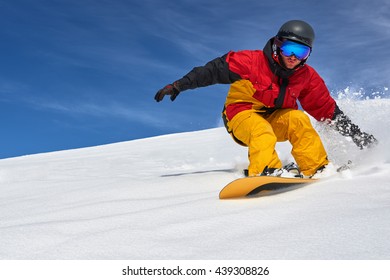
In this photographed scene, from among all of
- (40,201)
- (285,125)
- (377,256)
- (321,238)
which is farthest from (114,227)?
(285,125)

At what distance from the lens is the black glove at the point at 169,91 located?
12.4 feet

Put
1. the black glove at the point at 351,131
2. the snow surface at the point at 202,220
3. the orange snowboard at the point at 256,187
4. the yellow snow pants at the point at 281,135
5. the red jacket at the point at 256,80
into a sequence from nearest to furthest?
the snow surface at the point at 202,220 → the orange snowboard at the point at 256,187 → the yellow snow pants at the point at 281,135 → the red jacket at the point at 256,80 → the black glove at the point at 351,131

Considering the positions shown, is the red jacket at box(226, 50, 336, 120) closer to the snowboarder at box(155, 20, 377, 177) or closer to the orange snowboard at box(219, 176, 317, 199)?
the snowboarder at box(155, 20, 377, 177)

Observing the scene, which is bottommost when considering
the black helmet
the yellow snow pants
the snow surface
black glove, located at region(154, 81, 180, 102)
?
the snow surface

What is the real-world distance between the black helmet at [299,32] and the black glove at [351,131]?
3.30ft

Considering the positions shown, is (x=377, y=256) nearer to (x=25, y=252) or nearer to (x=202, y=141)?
(x=25, y=252)

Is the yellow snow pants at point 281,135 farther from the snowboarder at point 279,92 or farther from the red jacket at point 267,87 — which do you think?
the red jacket at point 267,87

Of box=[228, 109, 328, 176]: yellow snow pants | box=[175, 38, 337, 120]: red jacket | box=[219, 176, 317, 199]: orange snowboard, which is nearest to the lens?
box=[219, 176, 317, 199]: orange snowboard

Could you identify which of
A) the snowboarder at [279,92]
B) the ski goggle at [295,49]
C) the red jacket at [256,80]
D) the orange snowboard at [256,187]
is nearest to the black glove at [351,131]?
the snowboarder at [279,92]

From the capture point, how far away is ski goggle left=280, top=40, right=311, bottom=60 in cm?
347

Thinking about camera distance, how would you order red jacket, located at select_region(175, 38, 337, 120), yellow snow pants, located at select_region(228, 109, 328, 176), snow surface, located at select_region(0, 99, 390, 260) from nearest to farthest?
snow surface, located at select_region(0, 99, 390, 260) → yellow snow pants, located at select_region(228, 109, 328, 176) → red jacket, located at select_region(175, 38, 337, 120)

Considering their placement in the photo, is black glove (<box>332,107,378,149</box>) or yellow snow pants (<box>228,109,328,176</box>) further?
black glove (<box>332,107,378,149</box>)

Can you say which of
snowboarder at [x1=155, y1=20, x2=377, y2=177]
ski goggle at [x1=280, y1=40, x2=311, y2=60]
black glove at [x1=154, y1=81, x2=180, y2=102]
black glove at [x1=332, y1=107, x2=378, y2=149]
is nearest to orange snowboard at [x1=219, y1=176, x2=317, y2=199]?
snowboarder at [x1=155, y1=20, x2=377, y2=177]

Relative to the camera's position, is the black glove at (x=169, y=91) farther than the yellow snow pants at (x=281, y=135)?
Yes
